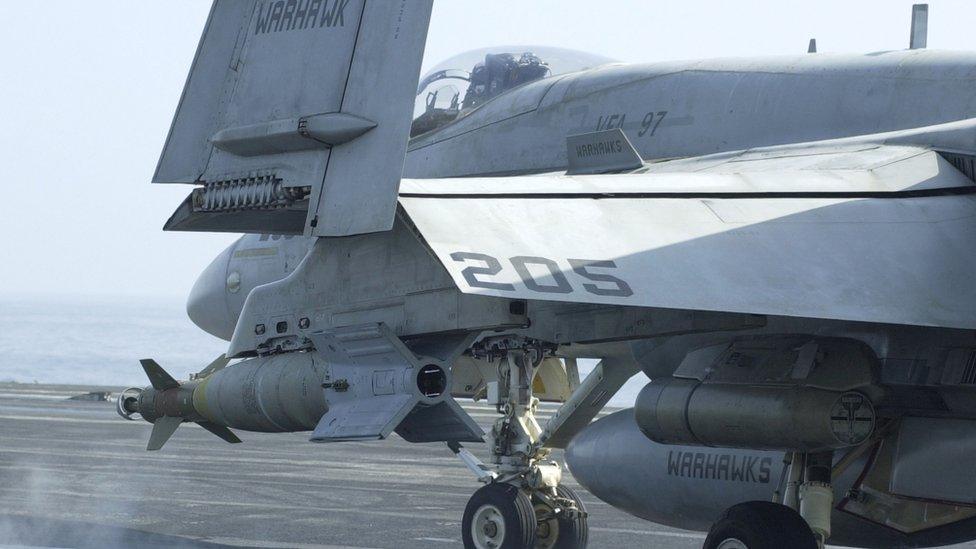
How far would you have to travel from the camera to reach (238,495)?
16.6 meters

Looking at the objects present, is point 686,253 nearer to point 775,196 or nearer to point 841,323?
point 775,196

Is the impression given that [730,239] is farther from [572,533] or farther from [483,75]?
[483,75]

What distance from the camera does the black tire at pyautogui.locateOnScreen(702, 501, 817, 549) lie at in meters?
8.43

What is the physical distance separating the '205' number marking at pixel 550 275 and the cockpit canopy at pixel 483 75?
21.2ft

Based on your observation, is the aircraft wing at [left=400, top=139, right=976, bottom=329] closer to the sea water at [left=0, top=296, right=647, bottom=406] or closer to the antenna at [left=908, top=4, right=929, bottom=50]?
the antenna at [left=908, top=4, right=929, bottom=50]

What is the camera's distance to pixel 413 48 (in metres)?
7.89

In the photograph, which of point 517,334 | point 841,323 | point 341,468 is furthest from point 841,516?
point 341,468

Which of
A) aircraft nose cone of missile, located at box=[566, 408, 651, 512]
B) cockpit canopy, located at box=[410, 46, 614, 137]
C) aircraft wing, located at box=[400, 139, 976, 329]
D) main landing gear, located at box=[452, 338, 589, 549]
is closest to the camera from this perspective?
aircraft wing, located at box=[400, 139, 976, 329]

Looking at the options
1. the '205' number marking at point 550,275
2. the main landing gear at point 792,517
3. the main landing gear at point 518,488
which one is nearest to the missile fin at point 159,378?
the main landing gear at point 518,488

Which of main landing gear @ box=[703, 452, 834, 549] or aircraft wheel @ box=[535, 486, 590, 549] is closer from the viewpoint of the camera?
main landing gear @ box=[703, 452, 834, 549]

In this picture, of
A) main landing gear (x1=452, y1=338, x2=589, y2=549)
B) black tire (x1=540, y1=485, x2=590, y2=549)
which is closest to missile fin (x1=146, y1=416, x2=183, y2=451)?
main landing gear (x1=452, y1=338, x2=589, y2=549)

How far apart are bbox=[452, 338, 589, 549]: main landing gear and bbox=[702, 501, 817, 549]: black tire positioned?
226cm

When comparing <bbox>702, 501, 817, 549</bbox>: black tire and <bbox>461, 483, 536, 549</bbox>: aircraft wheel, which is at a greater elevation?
<bbox>702, 501, 817, 549</bbox>: black tire

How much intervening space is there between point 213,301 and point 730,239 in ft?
24.2
